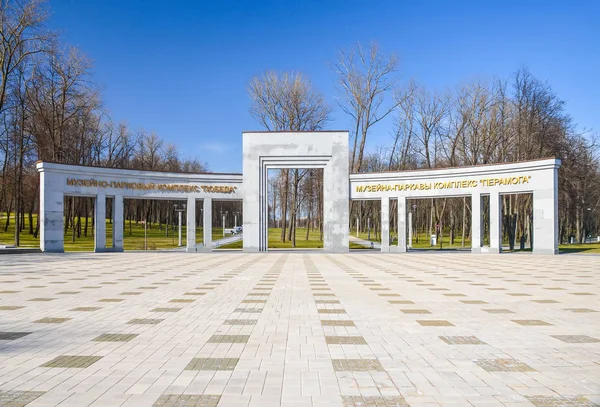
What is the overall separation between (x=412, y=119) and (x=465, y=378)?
51120 millimetres

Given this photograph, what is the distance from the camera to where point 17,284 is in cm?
1425

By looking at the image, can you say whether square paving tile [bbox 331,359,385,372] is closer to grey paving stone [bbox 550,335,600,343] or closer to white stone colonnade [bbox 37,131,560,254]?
grey paving stone [bbox 550,335,600,343]

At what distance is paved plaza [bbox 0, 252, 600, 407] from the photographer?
183 inches

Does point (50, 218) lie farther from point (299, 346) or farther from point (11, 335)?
point (299, 346)

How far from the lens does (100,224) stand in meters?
33.7

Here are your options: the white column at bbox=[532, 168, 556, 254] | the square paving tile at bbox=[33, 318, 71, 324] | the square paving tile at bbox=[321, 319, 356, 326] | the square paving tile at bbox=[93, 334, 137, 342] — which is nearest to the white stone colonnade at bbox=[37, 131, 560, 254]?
the white column at bbox=[532, 168, 556, 254]

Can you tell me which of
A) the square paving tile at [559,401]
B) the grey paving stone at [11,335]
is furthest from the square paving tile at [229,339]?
the square paving tile at [559,401]

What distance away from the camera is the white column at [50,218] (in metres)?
31.5

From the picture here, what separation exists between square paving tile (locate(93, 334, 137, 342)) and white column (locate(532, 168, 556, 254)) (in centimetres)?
2992

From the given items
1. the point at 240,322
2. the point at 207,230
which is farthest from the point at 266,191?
the point at 240,322

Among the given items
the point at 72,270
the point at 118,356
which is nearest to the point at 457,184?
the point at 72,270

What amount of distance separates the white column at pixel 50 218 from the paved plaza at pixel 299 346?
2058 cm

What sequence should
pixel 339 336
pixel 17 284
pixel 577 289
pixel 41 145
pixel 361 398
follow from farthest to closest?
pixel 41 145 → pixel 17 284 → pixel 577 289 → pixel 339 336 → pixel 361 398

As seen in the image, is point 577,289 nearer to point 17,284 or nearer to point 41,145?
point 17,284
